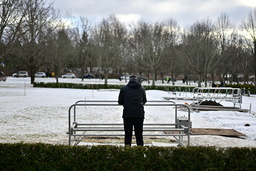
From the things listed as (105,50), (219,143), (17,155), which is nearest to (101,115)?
(219,143)

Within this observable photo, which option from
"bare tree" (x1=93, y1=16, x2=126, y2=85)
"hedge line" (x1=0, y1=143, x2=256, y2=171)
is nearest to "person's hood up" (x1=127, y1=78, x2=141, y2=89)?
"hedge line" (x1=0, y1=143, x2=256, y2=171)

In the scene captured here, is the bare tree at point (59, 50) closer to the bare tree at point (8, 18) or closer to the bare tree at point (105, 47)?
the bare tree at point (105, 47)

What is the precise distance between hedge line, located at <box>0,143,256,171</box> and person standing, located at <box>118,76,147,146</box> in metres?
1.19

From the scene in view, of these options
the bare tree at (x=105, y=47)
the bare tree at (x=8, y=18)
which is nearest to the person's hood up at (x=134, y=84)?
the bare tree at (x=8, y=18)

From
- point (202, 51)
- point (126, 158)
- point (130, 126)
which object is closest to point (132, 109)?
point (130, 126)

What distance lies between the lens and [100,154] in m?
5.16

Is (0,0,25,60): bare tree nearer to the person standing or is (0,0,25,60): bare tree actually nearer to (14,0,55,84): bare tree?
(14,0,55,84): bare tree

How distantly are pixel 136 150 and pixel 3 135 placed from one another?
554cm

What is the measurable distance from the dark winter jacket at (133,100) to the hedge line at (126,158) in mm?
1217

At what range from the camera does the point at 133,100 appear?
640 centimetres

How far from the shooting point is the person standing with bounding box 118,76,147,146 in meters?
Result: 6.32

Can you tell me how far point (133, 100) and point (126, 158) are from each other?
1561mm

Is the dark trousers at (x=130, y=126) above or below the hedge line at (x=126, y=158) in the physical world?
above

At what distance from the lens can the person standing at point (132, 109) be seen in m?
6.32
